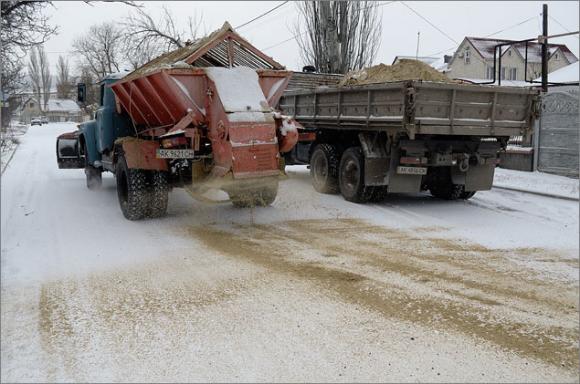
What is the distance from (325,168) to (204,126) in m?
4.14

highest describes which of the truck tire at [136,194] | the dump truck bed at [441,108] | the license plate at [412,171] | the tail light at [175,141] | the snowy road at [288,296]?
the dump truck bed at [441,108]

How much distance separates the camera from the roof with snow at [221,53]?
7.55 meters

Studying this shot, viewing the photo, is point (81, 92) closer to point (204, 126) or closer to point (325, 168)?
point (204, 126)

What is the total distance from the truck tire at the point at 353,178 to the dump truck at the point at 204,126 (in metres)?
Answer: 1.76

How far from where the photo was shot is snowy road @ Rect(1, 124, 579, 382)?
358cm

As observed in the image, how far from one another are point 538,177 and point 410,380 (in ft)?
24.6

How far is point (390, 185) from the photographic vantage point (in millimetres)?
9281

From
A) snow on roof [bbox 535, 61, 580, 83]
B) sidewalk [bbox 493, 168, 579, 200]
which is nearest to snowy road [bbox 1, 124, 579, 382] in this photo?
sidewalk [bbox 493, 168, 579, 200]

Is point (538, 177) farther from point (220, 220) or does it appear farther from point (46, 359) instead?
point (46, 359)

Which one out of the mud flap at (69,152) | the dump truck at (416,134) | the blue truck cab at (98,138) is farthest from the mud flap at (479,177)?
the mud flap at (69,152)

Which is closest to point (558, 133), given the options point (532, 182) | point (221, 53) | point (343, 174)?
point (532, 182)

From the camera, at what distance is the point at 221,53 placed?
7.71 meters

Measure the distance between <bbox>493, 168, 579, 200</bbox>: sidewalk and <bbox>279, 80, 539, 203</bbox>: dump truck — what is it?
2.72 feet

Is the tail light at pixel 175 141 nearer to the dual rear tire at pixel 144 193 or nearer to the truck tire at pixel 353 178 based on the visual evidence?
the dual rear tire at pixel 144 193
